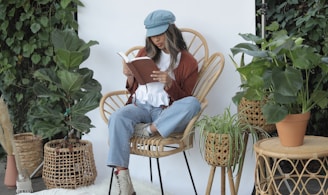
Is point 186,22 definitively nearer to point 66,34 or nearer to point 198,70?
point 198,70

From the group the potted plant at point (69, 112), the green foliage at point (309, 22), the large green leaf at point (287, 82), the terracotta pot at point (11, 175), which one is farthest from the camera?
the terracotta pot at point (11, 175)

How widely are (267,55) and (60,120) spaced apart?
60.9 inches

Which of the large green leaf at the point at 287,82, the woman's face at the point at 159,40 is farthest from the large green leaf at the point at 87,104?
the large green leaf at the point at 287,82

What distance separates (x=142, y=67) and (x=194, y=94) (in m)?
0.51

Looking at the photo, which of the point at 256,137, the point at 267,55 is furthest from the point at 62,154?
the point at 267,55

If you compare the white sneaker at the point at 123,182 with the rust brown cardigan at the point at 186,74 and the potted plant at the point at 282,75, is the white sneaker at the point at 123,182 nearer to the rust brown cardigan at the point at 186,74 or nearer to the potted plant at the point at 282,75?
the rust brown cardigan at the point at 186,74

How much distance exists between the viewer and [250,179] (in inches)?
129

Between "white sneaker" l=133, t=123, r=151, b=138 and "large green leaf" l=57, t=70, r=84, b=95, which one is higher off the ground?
"large green leaf" l=57, t=70, r=84, b=95

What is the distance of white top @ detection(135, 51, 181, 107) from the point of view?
10.3 ft

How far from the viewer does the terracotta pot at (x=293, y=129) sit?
2.46m

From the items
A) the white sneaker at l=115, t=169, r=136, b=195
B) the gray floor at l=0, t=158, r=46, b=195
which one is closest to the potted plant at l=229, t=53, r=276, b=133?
the white sneaker at l=115, t=169, r=136, b=195

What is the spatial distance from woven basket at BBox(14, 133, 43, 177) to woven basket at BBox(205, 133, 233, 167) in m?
1.46

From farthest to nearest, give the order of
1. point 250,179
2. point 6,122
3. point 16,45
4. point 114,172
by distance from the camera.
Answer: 1. point 16,45
2. point 6,122
3. point 250,179
4. point 114,172

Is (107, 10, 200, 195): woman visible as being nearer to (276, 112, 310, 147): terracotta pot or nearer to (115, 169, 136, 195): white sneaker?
(115, 169, 136, 195): white sneaker
